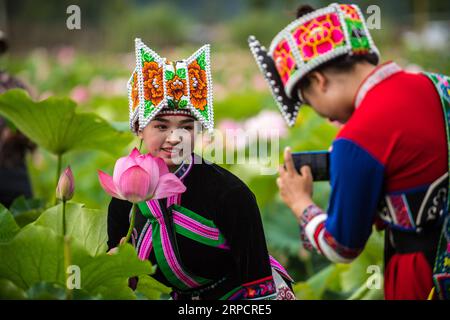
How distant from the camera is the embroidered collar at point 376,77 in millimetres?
1511

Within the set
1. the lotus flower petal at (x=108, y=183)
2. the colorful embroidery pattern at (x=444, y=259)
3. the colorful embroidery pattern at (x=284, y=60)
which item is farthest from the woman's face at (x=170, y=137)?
the colorful embroidery pattern at (x=444, y=259)

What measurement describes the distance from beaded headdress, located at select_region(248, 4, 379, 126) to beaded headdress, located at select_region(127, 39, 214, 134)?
298 mm

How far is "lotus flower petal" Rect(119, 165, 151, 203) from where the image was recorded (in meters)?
1.17

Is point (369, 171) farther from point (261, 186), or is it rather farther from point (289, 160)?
point (261, 186)

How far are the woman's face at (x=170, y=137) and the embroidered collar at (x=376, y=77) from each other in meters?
0.41

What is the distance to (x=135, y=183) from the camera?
3.84ft

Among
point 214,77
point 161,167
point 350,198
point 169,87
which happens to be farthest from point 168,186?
point 214,77

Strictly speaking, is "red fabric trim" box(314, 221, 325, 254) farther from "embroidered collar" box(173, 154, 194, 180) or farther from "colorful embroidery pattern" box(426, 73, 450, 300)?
"embroidered collar" box(173, 154, 194, 180)

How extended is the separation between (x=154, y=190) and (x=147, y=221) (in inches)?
4.6

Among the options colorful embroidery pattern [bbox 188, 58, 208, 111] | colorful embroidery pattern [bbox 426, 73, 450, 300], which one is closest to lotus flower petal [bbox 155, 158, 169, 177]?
colorful embroidery pattern [bbox 188, 58, 208, 111]

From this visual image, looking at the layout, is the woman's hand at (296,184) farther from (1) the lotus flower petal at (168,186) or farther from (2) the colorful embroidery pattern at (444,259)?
(1) the lotus flower petal at (168,186)

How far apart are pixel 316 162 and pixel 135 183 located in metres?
0.52

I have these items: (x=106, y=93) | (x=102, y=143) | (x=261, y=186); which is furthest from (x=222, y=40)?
(x=102, y=143)

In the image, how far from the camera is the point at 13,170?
3.03 metres
